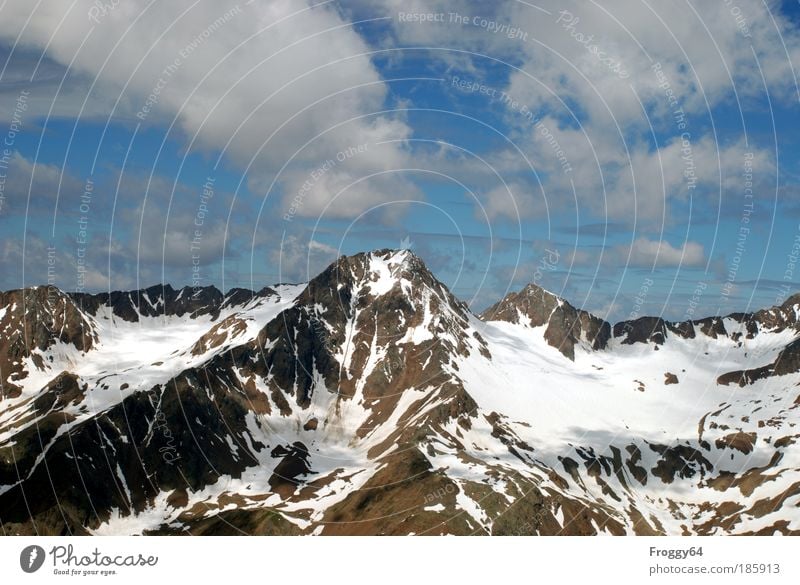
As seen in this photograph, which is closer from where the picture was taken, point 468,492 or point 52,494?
point 468,492
